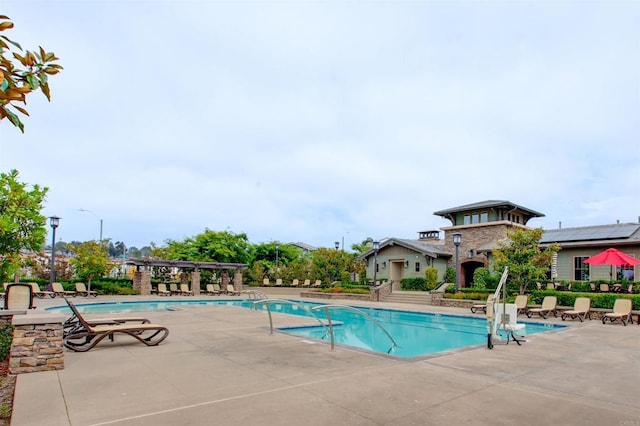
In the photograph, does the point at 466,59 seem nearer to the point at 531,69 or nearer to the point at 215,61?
the point at 531,69

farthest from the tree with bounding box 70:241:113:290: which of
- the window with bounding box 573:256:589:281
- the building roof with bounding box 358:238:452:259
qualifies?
the window with bounding box 573:256:589:281

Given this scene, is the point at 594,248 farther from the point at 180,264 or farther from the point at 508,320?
the point at 180,264

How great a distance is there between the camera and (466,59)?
48.0 ft

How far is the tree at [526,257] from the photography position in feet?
63.2

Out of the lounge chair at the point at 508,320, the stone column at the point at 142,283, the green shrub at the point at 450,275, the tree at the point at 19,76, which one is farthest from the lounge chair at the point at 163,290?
the tree at the point at 19,76

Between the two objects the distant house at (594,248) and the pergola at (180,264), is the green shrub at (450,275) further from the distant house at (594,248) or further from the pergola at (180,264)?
the pergola at (180,264)

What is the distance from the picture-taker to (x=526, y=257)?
19.6m

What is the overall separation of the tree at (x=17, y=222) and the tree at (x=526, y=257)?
1889cm

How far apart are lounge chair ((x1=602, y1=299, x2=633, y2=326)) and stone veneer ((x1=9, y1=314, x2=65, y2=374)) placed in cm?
1578

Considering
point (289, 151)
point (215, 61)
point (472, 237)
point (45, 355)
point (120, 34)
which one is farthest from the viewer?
point (472, 237)

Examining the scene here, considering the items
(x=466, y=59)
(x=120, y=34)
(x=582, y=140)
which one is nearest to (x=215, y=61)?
(x=120, y=34)

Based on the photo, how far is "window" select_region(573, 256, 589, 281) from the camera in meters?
23.9

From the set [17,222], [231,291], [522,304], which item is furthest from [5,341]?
[231,291]

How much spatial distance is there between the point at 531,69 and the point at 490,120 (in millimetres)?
4815
